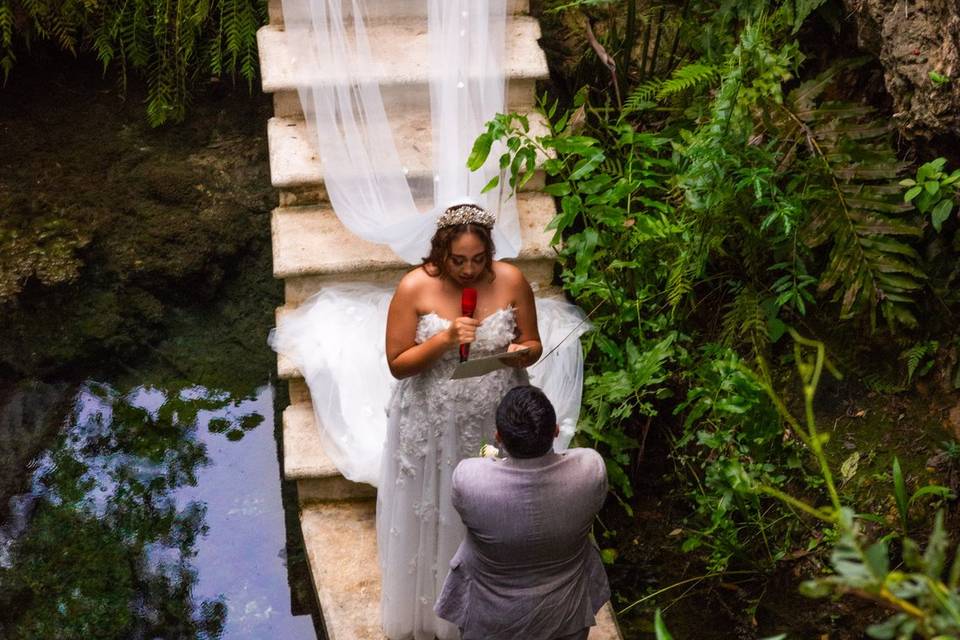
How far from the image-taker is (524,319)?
4.07 metres

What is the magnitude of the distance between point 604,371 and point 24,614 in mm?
2603

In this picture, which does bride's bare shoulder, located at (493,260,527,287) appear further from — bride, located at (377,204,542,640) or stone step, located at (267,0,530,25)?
stone step, located at (267,0,530,25)

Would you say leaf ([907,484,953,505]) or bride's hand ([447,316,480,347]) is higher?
bride's hand ([447,316,480,347])

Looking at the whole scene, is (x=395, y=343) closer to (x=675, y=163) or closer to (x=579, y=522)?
(x=579, y=522)

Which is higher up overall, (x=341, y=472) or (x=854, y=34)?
(x=854, y=34)

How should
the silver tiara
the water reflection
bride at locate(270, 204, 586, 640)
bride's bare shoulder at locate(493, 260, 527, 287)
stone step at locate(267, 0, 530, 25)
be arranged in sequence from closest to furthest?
the silver tiara → bride at locate(270, 204, 586, 640) → bride's bare shoulder at locate(493, 260, 527, 287) → the water reflection → stone step at locate(267, 0, 530, 25)

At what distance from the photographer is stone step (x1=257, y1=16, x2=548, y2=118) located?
5719mm

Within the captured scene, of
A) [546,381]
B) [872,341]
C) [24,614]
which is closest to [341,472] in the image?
[546,381]

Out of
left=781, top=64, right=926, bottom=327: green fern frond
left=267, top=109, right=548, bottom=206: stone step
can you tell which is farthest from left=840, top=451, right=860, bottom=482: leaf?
left=267, top=109, right=548, bottom=206: stone step

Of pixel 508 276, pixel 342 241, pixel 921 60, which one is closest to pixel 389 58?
pixel 342 241

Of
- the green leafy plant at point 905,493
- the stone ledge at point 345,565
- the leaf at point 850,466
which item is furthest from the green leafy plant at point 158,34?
the green leafy plant at point 905,493

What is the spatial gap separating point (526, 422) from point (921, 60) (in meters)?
2.20

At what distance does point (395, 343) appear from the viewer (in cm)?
395

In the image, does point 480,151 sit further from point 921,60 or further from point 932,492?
→ point 932,492
